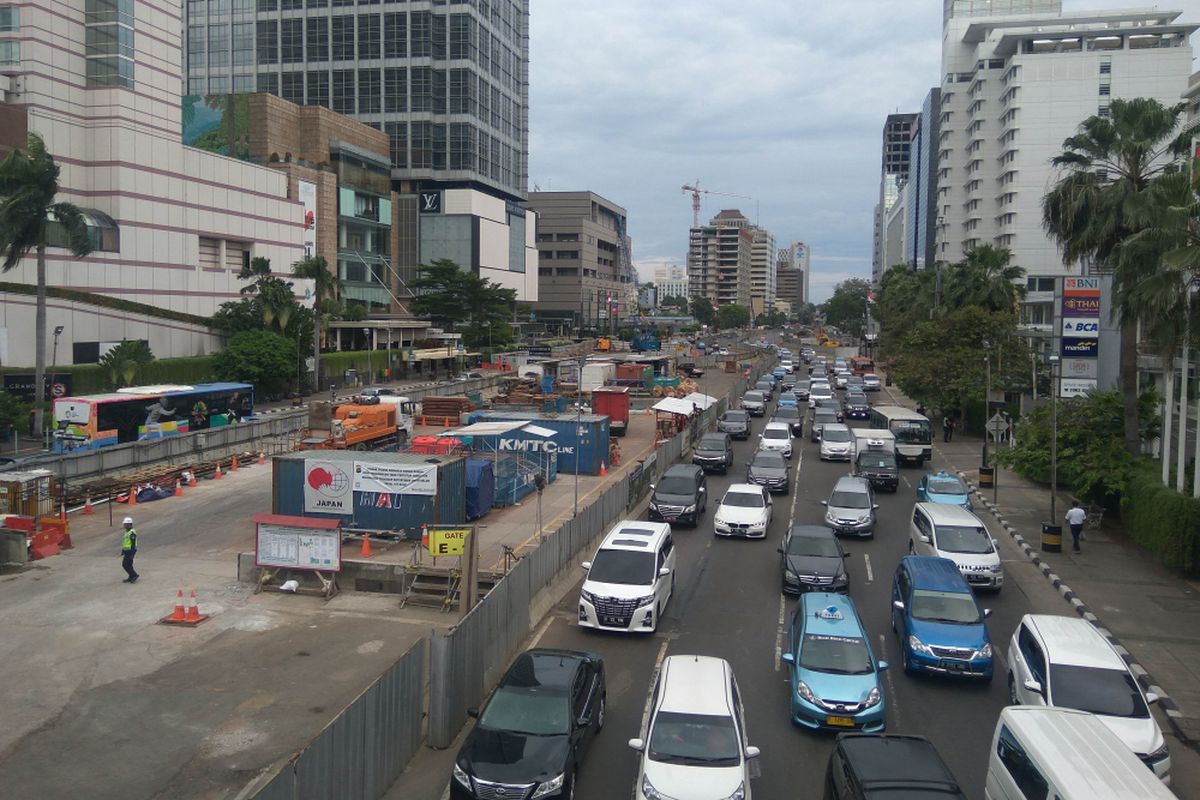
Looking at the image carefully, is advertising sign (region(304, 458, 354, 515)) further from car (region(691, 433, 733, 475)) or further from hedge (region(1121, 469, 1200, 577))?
hedge (region(1121, 469, 1200, 577))

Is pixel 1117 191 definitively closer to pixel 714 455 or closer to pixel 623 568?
pixel 714 455

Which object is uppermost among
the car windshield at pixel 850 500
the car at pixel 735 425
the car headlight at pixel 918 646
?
the car at pixel 735 425

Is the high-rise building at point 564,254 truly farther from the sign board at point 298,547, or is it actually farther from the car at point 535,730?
the car at point 535,730

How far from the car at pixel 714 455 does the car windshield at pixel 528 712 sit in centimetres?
2559

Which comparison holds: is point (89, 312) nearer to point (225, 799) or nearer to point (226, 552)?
point (226, 552)

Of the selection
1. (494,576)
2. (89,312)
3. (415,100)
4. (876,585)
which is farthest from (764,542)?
(415,100)

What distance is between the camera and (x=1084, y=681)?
529 inches

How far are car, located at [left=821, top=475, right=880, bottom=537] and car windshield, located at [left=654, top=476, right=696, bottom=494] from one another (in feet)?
14.4

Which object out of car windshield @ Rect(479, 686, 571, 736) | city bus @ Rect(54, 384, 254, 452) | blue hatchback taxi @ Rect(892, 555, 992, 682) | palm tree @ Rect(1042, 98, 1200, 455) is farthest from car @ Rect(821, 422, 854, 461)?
car windshield @ Rect(479, 686, 571, 736)

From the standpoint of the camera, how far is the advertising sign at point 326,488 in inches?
1016

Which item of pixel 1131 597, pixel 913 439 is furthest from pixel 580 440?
pixel 1131 597

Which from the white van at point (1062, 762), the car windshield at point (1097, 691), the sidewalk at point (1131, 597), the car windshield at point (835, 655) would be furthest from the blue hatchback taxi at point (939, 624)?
the white van at point (1062, 762)

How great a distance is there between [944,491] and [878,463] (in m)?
6.02

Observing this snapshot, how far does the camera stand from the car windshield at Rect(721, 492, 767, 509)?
2739 centimetres
